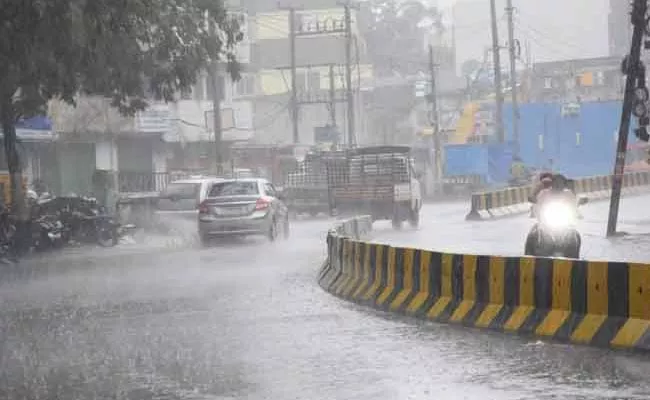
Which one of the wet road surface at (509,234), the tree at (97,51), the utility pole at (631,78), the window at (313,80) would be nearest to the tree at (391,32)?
the window at (313,80)

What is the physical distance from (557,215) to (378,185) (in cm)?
1933

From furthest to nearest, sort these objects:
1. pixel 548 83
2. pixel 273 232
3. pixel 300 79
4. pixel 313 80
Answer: pixel 548 83 < pixel 313 80 < pixel 300 79 < pixel 273 232

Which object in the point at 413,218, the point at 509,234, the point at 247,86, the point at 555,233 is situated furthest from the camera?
the point at 247,86

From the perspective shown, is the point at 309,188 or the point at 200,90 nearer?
the point at 309,188

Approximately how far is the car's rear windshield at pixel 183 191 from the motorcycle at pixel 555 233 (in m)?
16.9

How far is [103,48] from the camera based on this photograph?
2412 centimetres

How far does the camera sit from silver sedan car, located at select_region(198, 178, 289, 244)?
27.2 metres

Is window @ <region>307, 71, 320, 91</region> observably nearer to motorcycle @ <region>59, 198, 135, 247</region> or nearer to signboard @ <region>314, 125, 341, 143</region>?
signboard @ <region>314, 125, 341, 143</region>

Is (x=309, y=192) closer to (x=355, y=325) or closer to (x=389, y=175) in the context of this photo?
(x=389, y=175)

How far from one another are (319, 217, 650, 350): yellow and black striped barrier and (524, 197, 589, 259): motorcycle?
1649 mm

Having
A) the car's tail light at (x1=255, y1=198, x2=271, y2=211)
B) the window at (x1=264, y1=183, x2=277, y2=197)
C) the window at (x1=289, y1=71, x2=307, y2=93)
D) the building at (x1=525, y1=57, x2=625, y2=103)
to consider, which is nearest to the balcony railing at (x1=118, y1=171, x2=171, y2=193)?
the window at (x1=264, y1=183, x2=277, y2=197)

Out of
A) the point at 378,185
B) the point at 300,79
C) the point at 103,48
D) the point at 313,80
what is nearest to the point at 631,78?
the point at 103,48

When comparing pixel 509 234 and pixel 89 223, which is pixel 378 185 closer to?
pixel 509 234

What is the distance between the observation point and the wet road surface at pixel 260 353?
346 inches
